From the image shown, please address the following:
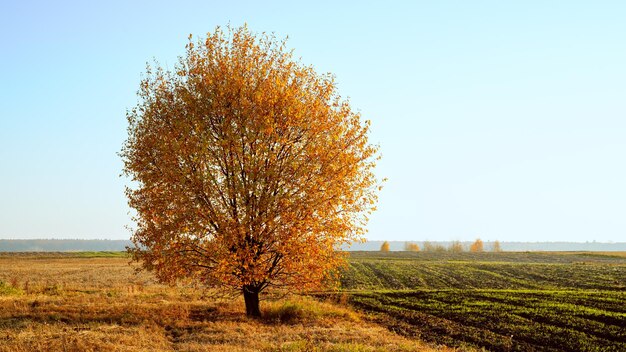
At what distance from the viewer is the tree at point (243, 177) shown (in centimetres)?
2386

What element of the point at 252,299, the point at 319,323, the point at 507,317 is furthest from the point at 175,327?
the point at 507,317

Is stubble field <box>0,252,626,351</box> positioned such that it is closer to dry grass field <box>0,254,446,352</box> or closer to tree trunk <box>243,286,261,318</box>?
dry grass field <box>0,254,446,352</box>

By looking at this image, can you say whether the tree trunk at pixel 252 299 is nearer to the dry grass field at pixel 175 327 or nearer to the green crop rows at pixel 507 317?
the dry grass field at pixel 175 327

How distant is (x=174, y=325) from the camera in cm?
2333

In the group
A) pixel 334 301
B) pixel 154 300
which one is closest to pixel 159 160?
pixel 154 300

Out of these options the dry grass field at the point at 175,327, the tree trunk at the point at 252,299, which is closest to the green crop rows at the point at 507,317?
the dry grass field at the point at 175,327

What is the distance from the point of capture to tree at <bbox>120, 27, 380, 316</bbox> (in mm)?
23859

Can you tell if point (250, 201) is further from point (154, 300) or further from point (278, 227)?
point (154, 300)

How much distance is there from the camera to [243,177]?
24.6 metres

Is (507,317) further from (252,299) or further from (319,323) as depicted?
(252,299)

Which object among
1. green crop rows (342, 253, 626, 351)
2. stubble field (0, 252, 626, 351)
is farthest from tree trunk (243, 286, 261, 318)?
green crop rows (342, 253, 626, 351)

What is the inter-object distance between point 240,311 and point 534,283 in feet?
133

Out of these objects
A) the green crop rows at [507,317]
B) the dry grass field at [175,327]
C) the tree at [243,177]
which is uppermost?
the tree at [243,177]

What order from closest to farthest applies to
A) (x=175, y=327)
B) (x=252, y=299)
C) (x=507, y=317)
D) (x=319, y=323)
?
(x=175, y=327) → (x=319, y=323) → (x=252, y=299) → (x=507, y=317)
